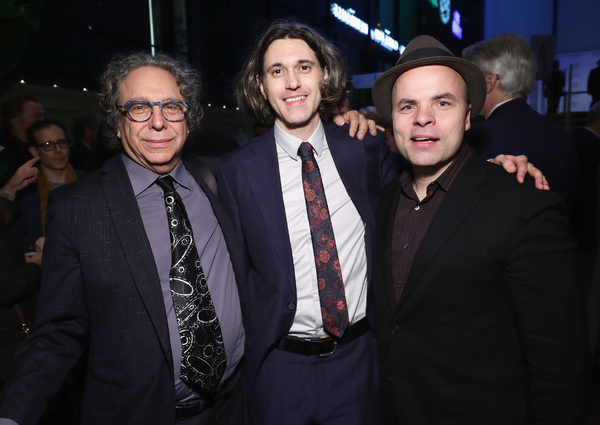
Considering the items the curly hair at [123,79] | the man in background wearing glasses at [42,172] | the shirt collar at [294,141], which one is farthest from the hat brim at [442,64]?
the man in background wearing glasses at [42,172]

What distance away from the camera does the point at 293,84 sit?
193 cm

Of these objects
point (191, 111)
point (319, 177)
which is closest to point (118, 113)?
point (191, 111)

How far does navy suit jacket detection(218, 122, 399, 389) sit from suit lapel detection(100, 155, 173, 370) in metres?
0.38

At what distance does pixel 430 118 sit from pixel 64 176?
297cm

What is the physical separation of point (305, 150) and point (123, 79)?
0.80 meters

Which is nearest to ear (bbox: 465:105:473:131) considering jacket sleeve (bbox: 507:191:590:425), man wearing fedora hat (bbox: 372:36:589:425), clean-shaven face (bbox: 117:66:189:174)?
man wearing fedora hat (bbox: 372:36:589:425)

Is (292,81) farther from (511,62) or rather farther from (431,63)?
(511,62)

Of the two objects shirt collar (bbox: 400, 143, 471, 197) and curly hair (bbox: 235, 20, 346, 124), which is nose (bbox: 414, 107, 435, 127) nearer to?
shirt collar (bbox: 400, 143, 471, 197)

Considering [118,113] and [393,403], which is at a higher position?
[118,113]

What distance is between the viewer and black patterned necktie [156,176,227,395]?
5.26 ft

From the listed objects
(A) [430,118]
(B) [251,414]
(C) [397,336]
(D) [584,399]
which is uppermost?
(A) [430,118]

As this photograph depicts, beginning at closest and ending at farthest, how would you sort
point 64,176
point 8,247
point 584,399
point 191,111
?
point 584,399
point 191,111
point 8,247
point 64,176

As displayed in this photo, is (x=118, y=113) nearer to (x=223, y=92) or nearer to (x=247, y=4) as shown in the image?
(x=223, y=92)

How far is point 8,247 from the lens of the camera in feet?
7.15
